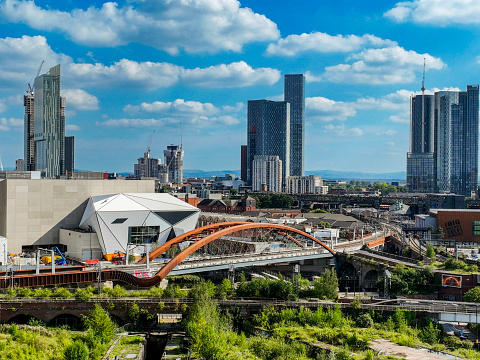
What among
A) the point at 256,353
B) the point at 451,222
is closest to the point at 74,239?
the point at 256,353

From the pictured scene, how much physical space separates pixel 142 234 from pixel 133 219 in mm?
2625

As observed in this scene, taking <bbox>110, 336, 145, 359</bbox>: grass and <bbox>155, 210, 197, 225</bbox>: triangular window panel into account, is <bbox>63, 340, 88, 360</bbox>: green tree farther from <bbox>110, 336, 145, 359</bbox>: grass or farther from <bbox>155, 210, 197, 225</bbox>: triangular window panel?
<bbox>155, 210, 197, 225</bbox>: triangular window panel

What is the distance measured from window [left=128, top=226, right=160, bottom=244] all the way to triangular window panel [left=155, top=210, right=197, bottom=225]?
6.40 feet

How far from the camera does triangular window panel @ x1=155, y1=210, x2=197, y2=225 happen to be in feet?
271

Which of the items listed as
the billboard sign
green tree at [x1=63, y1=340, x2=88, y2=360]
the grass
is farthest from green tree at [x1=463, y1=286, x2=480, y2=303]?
green tree at [x1=63, y1=340, x2=88, y2=360]

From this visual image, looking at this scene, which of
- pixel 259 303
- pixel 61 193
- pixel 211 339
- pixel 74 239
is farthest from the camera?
pixel 61 193

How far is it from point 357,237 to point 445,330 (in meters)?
62.8

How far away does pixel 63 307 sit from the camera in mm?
51062

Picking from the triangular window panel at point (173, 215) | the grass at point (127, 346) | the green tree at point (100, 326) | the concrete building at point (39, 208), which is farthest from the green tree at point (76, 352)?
the concrete building at point (39, 208)

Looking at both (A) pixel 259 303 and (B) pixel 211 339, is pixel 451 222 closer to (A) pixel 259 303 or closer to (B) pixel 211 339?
(A) pixel 259 303

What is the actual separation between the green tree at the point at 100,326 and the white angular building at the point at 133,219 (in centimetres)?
3003

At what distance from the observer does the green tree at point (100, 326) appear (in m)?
44.8

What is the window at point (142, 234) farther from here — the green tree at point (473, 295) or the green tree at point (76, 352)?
the green tree at point (473, 295)

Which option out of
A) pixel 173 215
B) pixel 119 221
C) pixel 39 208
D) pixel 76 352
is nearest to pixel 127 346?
pixel 76 352
